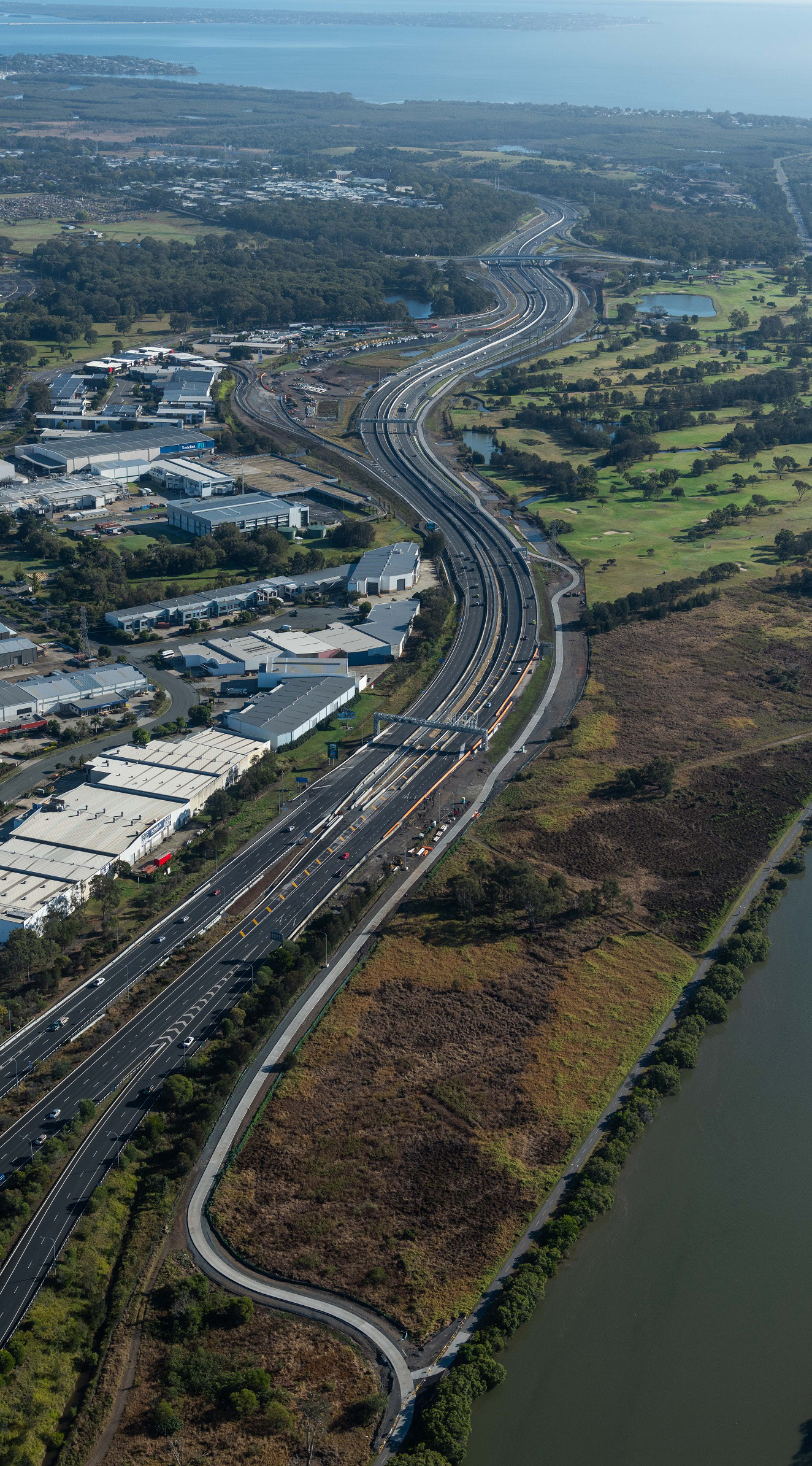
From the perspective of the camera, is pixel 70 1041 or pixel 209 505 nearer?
pixel 70 1041

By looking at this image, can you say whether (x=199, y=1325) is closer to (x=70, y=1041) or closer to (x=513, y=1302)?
(x=513, y=1302)

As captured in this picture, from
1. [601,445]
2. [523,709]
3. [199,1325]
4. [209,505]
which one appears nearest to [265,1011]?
[199,1325]

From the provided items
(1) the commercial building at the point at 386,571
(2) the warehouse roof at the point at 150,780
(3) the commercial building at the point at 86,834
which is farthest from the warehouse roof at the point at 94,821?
(1) the commercial building at the point at 386,571

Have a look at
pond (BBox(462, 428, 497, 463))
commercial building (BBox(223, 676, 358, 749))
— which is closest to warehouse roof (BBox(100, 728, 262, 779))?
commercial building (BBox(223, 676, 358, 749))

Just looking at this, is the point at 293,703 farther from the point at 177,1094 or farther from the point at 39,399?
the point at 39,399

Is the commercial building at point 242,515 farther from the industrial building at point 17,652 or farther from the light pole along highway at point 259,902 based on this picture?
the industrial building at point 17,652

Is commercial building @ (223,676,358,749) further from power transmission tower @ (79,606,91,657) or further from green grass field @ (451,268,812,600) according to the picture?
green grass field @ (451,268,812,600)
